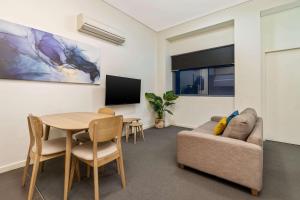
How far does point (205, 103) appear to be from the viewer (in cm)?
435

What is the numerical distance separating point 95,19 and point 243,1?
3.31m

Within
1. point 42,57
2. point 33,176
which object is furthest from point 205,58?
point 33,176

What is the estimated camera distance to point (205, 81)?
14.8 feet

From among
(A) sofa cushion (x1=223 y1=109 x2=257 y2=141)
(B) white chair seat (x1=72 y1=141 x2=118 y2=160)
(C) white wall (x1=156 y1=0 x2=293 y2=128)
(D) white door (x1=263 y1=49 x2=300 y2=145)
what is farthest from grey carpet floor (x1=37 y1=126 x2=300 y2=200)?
(C) white wall (x1=156 y1=0 x2=293 y2=128)

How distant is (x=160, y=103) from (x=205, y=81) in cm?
150

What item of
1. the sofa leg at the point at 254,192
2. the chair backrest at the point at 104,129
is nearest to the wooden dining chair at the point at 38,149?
the chair backrest at the point at 104,129

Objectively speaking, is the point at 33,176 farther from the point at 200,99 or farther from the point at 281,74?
the point at 281,74

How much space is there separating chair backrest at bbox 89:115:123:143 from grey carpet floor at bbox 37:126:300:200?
2.06ft

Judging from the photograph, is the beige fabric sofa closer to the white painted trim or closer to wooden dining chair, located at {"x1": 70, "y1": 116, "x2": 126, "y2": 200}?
wooden dining chair, located at {"x1": 70, "y1": 116, "x2": 126, "y2": 200}

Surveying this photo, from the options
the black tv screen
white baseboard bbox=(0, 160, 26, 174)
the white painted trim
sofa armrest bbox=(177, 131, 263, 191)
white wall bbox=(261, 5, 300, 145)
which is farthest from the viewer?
the black tv screen

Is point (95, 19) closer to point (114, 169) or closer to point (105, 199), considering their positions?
point (114, 169)

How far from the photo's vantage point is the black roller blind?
392 centimetres

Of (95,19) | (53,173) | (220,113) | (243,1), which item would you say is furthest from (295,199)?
(95,19)

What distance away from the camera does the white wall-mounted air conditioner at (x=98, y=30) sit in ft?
9.07
